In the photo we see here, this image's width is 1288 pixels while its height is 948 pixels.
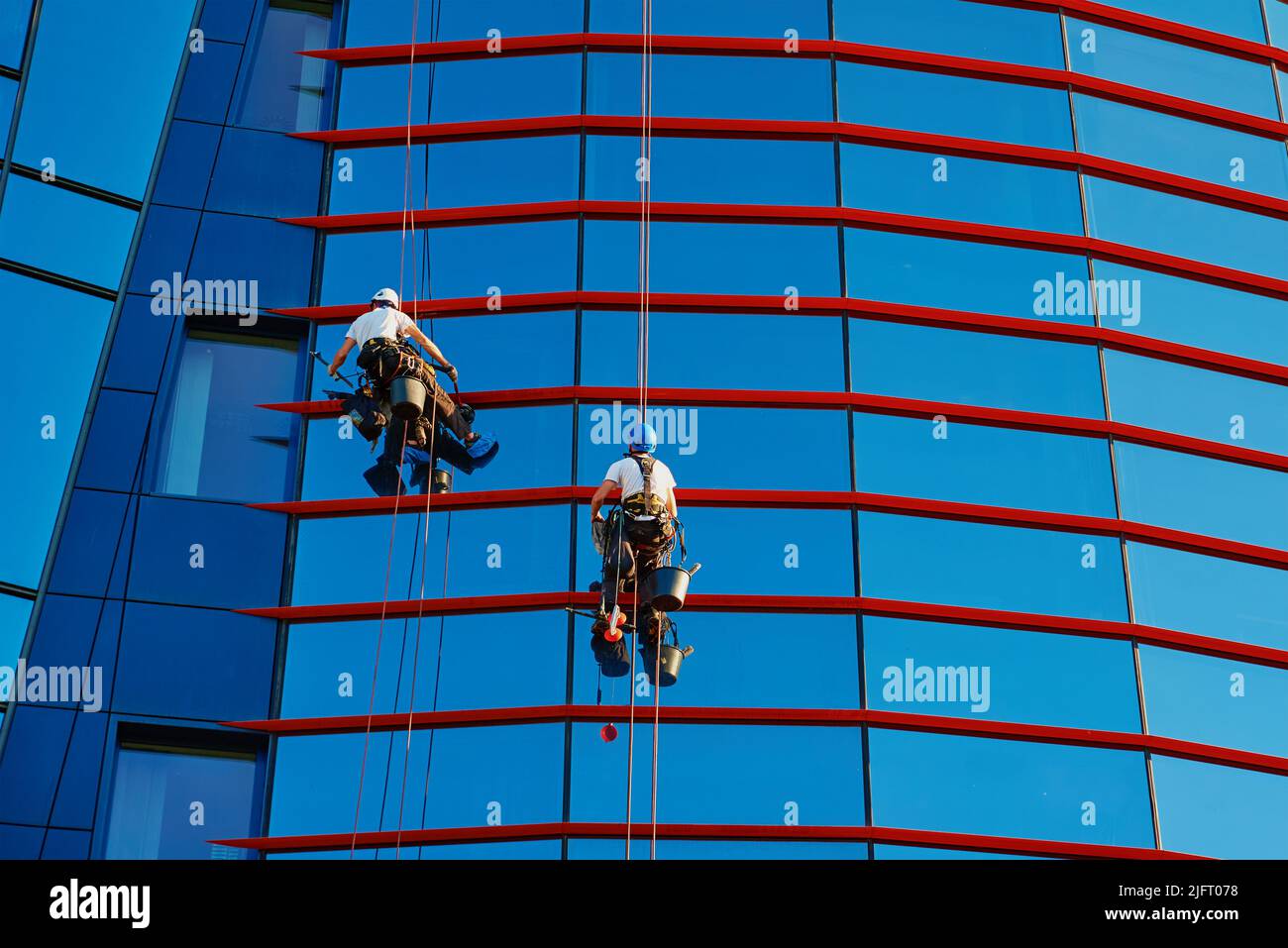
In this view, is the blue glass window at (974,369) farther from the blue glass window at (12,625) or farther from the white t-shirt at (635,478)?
the blue glass window at (12,625)

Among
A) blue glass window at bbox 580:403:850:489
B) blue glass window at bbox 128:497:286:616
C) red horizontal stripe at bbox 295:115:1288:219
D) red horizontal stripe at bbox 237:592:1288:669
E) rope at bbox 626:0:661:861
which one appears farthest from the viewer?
red horizontal stripe at bbox 295:115:1288:219

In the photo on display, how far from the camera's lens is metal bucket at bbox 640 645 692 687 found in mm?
14914

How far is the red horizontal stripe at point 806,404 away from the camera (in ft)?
53.0

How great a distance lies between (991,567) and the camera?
16.1m

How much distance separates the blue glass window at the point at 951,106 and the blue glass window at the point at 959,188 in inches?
13.9

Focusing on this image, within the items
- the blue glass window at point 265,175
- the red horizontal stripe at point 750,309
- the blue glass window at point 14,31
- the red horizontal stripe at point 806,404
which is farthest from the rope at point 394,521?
the blue glass window at point 14,31

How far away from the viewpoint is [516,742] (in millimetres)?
14875

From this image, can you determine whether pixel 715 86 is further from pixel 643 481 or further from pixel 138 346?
pixel 138 346

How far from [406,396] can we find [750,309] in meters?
3.73

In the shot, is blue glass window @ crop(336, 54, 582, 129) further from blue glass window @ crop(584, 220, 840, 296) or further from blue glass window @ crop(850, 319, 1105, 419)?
blue glass window @ crop(850, 319, 1105, 419)

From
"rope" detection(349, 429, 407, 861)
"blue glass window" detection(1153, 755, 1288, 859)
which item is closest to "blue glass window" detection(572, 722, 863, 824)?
"rope" detection(349, 429, 407, 861)

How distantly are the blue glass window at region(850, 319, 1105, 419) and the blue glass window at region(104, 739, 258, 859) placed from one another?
671cm

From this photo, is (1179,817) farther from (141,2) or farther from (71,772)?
(141,2)

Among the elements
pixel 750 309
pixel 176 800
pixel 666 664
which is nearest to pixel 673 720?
pixel 666 664
